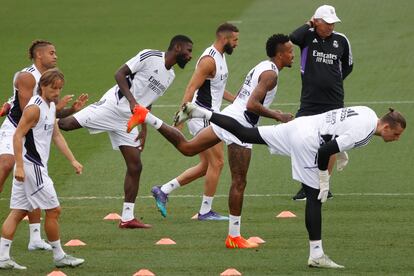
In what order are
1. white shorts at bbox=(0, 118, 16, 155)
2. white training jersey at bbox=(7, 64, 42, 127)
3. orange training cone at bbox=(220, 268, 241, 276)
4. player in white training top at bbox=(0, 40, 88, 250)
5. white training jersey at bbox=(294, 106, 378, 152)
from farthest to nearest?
1. white shorts at bbox=(0, 118, 16, 155)
2. white training jersey at bbox=(7, 64, 42, 127)
3. player in white training top at bbox=(0, 40, 88, 250)
4. white training jersey at bbox=(294, 106, 378, 152)
5. orange training cone at bbox=(220, 268, 241, 276)

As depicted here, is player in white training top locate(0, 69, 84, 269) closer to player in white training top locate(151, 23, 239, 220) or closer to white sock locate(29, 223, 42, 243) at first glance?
white sock locate(29, 223, 42, 243)

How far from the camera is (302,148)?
40.3ft

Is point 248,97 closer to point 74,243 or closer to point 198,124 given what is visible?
point 198,124

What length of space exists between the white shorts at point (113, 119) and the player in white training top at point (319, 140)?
8.58 ft

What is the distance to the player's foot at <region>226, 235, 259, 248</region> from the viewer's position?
13242 mm

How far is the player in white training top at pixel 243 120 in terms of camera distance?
43.5 feet

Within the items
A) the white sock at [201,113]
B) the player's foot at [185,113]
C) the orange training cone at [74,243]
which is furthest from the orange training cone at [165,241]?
the white sock at [201,113]

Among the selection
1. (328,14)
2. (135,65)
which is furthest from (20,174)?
(328,14)

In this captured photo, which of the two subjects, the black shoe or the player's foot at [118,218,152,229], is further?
the black shoe

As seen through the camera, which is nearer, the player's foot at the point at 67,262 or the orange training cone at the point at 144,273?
the orange training cone at the point at 144,273

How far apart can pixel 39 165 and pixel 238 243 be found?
2.54 m

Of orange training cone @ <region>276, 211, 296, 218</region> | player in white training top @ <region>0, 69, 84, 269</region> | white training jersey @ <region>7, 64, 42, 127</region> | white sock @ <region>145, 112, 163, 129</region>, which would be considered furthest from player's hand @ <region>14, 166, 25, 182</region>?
orange training cone @ <region>276, 211, 296, 218</region>

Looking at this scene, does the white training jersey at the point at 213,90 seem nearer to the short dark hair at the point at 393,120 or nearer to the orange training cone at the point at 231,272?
the short dark hair at the point at 393,120

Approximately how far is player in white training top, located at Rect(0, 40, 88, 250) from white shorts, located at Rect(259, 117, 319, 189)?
238cm
